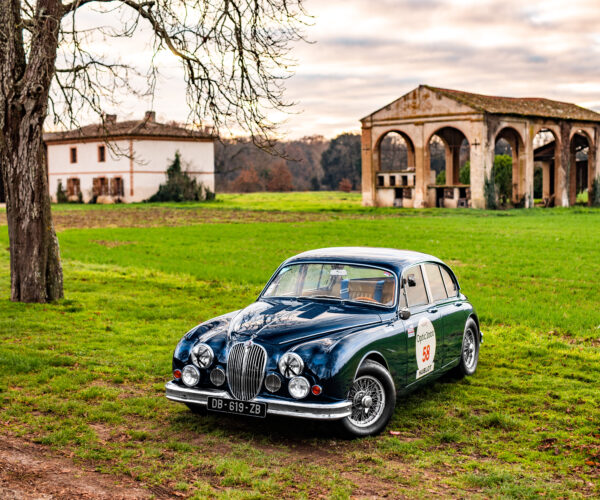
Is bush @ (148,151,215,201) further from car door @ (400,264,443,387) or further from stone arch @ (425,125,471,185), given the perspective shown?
car door @ (400,264,443,387)

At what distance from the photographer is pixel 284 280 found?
7949 millimetres

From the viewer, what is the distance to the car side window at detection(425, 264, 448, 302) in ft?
27.0

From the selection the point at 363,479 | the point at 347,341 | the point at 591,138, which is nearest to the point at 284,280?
the point at 347,341

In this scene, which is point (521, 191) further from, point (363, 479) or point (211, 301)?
point (363, 479)

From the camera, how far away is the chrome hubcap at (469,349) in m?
8.95

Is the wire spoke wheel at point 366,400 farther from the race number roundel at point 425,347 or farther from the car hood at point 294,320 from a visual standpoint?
the race number roundel at point 425,347

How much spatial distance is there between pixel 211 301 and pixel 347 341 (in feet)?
27.8

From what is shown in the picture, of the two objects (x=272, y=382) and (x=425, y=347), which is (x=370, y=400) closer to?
(x=272, y=382)

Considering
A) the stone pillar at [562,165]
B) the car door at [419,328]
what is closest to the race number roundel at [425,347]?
the car door at [419,328]

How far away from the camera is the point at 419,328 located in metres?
7.59

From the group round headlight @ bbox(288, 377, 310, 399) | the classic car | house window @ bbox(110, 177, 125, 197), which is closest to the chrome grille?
the classic car

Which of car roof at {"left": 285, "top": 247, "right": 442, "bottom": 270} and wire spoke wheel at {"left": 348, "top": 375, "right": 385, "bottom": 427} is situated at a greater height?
car roof at {"left": 285, "top": 247, "right": 442, "bottom": 270}

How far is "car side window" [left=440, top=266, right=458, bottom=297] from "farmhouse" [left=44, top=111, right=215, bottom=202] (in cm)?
5603

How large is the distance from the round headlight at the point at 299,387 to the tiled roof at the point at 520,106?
44.3 metres
